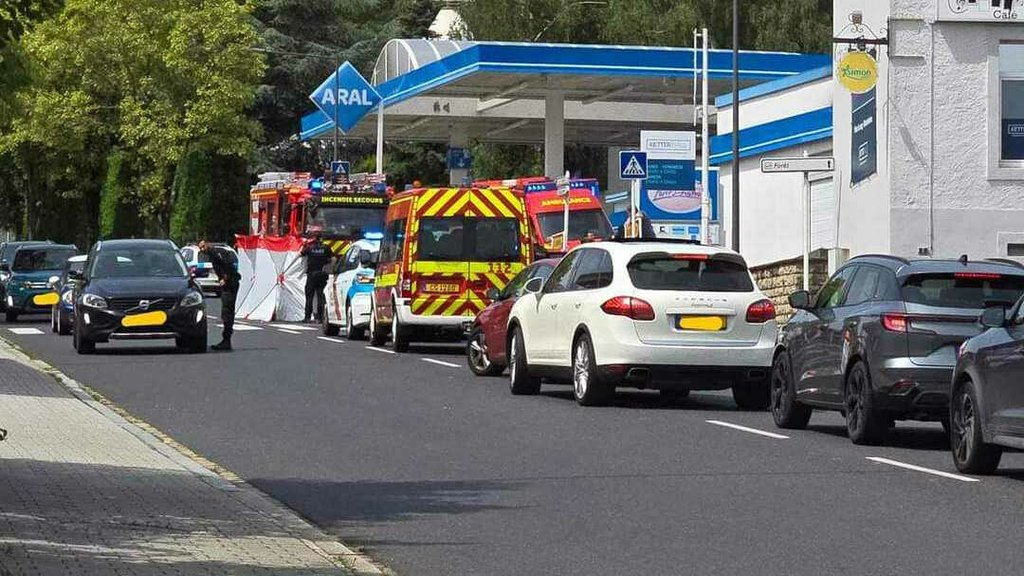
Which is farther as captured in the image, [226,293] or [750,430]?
[226,293]

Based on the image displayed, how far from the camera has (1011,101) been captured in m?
33.9

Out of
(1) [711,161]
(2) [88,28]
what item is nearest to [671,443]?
(1) [711,161]

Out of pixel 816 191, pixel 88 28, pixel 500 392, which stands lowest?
pixel 500 392

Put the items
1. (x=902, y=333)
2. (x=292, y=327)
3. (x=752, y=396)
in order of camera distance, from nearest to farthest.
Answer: (x=902, y=333) < (x=752, y=396) < (x=292, y=327)

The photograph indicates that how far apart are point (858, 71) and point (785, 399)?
1450cm

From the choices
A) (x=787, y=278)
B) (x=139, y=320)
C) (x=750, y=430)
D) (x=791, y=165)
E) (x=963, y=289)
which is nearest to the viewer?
(x=963, y=289)

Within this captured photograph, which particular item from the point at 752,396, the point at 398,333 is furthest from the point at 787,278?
the point at 752,396

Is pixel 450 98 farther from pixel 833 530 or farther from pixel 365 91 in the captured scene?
pixel 833 530

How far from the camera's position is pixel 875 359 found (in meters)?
16.7

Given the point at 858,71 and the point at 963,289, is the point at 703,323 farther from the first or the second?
the point at 858,71

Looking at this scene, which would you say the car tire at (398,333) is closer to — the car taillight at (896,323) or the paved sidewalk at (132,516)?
the paved sidewalk at (132,516)

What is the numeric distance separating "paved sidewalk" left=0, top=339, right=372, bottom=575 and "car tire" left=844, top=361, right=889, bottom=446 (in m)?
5.25

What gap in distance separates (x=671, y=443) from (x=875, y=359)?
67.7 inches

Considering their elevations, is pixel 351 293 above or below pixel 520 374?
above
